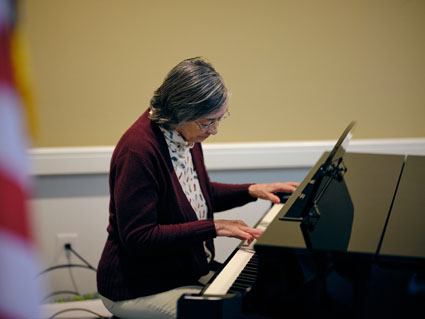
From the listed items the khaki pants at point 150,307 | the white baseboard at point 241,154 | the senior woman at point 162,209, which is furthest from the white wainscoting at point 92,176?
the khaki pants at point 150,307

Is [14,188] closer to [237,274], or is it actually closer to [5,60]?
[5,60]

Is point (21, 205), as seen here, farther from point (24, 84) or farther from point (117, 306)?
point (117, 306)

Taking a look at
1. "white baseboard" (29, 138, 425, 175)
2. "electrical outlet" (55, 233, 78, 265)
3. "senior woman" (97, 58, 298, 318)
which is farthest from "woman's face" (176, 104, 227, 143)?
"electrical outlet" (55, 233, 78, 265)

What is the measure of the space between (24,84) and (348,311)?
36.4 inches

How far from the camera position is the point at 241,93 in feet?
8.48

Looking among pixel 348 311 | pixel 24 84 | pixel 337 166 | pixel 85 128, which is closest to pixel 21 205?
pixel 24 84

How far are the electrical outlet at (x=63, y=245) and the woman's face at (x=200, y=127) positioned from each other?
1.19 m

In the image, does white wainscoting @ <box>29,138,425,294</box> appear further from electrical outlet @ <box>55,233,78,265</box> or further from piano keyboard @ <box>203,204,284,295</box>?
piano keyboard @ <box>203,204,284,295</box>

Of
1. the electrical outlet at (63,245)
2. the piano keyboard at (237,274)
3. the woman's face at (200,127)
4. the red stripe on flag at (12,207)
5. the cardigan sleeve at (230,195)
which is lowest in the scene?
the electrical outlet at (63,245)

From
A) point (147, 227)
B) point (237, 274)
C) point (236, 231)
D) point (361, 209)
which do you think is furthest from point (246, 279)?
point (361, 209)

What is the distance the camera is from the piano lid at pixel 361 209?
4.21 ft

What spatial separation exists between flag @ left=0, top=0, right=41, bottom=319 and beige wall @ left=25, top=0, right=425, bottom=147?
189 centimetres

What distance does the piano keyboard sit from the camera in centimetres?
134

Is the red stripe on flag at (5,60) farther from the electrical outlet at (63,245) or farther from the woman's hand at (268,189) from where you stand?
the electrical outlet at (63,245)
